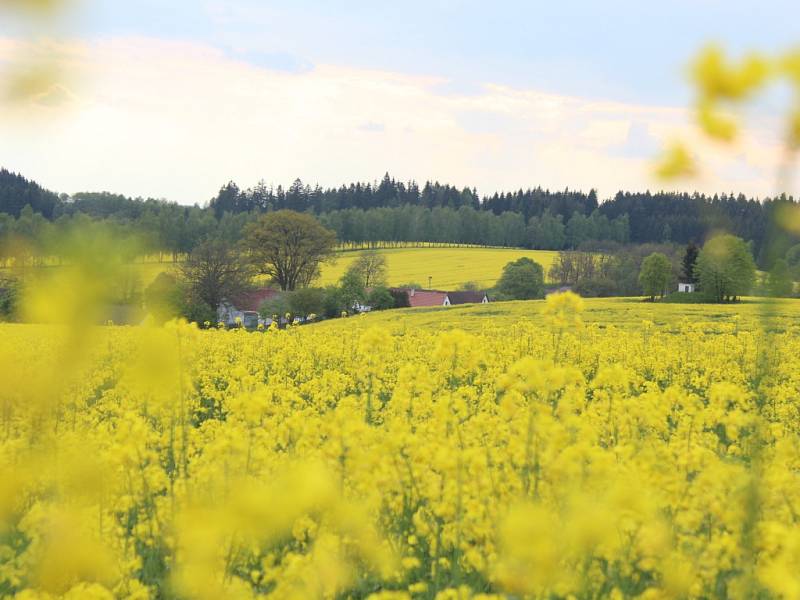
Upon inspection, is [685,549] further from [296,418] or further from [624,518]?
[296,418]

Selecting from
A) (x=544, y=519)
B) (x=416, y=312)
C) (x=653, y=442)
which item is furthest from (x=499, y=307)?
(x=544, y=519)

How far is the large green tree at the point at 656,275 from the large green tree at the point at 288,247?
973 inches

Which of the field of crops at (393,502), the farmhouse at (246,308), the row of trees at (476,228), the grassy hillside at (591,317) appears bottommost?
the farmhouse at (246,308)

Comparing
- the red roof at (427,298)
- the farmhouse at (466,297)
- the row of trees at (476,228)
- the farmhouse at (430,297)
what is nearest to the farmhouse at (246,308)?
the farmhouse at (430,297)

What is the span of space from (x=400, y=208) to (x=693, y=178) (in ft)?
389

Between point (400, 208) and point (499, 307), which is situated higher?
point (400, 208)

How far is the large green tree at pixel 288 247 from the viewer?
189ft

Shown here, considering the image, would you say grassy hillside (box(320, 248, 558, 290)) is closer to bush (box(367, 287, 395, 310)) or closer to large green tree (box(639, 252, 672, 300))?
bush (box(367, 287, 395, 310))

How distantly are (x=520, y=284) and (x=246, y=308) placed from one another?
24.3 metres

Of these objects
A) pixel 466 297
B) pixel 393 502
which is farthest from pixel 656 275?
pixel 393 502

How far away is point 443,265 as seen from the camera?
91.4m

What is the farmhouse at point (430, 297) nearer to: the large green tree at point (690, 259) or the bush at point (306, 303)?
the bush at point (306, 303)

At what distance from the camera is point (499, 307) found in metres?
37.0

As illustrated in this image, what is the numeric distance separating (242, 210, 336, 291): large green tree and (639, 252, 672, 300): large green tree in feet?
81.1
